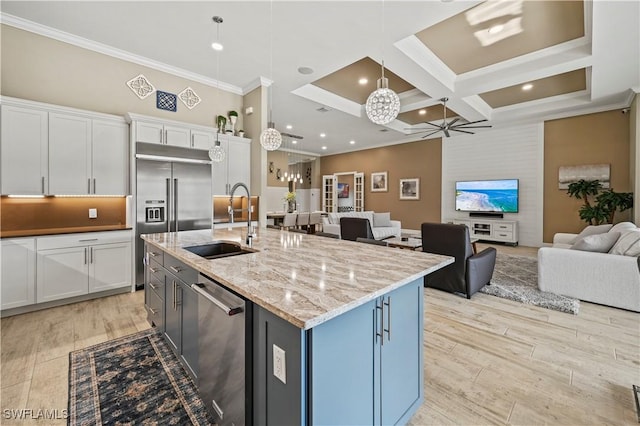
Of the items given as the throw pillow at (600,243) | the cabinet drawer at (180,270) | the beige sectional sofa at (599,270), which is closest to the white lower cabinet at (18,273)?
the cabinet drawer at (180,270)

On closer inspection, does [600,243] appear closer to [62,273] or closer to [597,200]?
[597,200]

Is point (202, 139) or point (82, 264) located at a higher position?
point (202, 139)

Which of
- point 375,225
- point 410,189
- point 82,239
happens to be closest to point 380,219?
point 375,225

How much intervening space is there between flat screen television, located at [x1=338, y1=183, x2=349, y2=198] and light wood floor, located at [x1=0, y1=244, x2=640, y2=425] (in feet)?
26.3

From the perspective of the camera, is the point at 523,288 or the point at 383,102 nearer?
the point at 383,102

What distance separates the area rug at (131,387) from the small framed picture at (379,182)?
8.42 m

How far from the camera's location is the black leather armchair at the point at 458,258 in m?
3.32

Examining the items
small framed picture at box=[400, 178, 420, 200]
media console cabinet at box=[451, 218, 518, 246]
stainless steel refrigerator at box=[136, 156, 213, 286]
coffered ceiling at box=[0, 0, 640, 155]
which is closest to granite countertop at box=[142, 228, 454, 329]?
stainless steel refrigerator at box=[136, 156, 213, 286]

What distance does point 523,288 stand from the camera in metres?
3.67

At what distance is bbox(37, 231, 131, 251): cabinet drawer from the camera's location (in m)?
3.06

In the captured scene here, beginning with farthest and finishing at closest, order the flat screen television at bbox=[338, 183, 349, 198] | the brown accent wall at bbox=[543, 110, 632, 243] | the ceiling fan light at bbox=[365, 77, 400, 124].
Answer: the flat screen television at bbox=[338, 183, 349, 198] → the brown accent wall at bbox=[543, 110, 632, 243] → the ceiling fan light at bbox=[365, 77, 400, 124]

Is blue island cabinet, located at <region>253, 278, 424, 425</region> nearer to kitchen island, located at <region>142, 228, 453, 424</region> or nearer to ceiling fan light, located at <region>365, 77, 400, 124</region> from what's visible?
kitchen island, located at <region>142, 228, 453, 424</region>

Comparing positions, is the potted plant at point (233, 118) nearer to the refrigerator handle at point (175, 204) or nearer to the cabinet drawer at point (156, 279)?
the refrigerator handle at point (175, 204)

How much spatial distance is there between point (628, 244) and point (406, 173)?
247 inches
